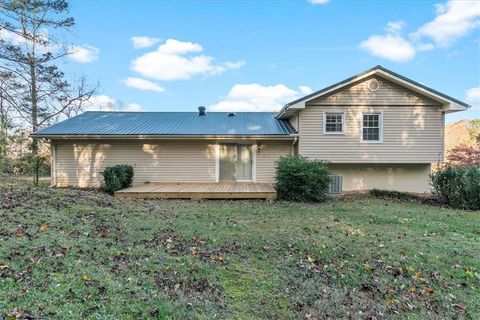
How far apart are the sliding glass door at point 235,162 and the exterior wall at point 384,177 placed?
12.0 feet

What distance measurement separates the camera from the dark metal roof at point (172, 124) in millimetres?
12734

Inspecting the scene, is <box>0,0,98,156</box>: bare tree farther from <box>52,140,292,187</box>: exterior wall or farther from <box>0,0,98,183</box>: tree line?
<box>52,140,292,187</box>: exterior wall

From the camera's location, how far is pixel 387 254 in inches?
187

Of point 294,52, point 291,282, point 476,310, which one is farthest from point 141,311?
point 294,52

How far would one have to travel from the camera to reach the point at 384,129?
39.8 ft

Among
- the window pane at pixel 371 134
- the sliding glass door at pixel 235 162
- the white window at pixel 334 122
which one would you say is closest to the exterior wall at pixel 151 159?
the sliding glass door at pixel 235 162

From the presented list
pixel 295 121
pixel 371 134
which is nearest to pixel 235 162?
pixel 295 121

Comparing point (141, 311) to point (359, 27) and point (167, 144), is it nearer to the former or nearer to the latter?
point (167, 144)

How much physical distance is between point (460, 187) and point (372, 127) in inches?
145

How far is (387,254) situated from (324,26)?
1466cm

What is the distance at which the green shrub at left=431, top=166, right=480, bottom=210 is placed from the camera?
960 cm

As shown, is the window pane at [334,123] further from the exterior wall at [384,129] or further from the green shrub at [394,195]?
the green shrub at [394,195]

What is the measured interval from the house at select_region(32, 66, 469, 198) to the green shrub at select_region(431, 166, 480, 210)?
1.92 metres

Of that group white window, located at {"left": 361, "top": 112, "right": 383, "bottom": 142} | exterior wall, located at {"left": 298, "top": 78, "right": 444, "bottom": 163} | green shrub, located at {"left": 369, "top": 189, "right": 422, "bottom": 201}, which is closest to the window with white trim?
white window, located at {"left": 361, "top": 112, "right": 383, "bottom": 142}
